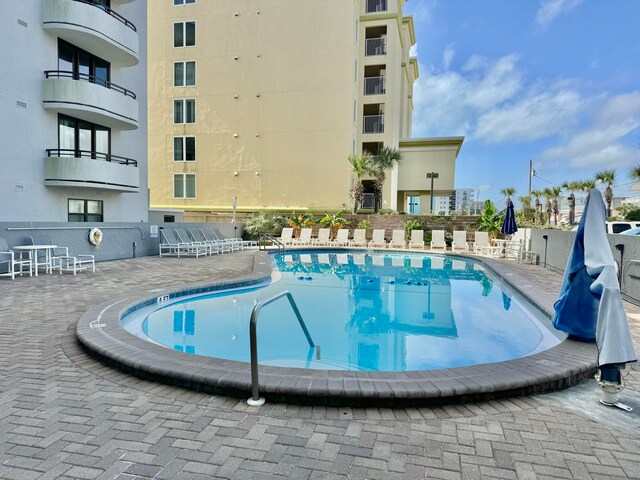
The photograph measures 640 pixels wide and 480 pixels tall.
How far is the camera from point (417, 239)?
19.3 m

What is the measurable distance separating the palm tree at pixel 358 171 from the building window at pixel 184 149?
10231mm

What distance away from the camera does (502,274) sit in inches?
415

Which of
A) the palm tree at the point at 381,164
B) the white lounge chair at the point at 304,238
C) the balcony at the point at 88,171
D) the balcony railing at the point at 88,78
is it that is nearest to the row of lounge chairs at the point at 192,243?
the balcony at the point at 88,171

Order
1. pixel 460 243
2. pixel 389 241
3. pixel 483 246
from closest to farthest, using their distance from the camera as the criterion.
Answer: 1. pixel 483 246
2. pixel 460 243
3. pixel 389 241

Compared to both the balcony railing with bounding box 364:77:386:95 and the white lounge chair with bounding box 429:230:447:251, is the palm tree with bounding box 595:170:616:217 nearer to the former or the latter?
the balcony railing with bounding box 364:77:386:95

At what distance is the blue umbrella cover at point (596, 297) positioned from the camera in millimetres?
3105

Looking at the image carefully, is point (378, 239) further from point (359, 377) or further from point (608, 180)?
point (608, 180)

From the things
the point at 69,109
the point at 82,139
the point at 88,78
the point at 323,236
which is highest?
the point at 88,78

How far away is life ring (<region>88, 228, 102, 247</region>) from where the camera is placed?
1268 cm

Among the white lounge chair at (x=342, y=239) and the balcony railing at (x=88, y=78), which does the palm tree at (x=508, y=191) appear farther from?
the balcony railing at (x=88, y=78)

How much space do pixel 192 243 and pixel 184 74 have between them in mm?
15401

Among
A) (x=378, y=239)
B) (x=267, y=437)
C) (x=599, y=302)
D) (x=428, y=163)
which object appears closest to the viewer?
(x=267, y=437)

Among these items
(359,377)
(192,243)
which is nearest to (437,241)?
(192,243)

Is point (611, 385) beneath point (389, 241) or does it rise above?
beneath
